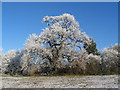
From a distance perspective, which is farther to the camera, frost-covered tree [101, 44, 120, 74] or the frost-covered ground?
frost-covered tree [101, 44, 120, 74]

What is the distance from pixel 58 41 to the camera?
1396 cm

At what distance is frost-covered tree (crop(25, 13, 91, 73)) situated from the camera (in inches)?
546

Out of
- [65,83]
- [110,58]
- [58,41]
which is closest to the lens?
[65,83]

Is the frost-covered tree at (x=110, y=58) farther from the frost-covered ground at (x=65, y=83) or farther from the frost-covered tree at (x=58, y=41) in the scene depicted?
the frost-covered ground at (x=65, y=83)

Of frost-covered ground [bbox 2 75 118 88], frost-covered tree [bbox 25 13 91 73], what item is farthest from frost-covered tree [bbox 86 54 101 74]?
frost-covered ground [bbox 2 75 118 88]

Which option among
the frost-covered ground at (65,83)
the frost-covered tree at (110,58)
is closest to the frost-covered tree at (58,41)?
the frost-covered tree at (110,58)

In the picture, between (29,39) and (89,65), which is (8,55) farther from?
(89,65)

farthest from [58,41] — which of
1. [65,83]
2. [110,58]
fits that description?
[65,83]

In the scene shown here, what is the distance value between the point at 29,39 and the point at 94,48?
18.4 ft

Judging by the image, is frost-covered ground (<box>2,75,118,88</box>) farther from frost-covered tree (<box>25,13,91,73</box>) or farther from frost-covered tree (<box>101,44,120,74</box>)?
frost-covered tree (<box>101,44,120,74</box>)

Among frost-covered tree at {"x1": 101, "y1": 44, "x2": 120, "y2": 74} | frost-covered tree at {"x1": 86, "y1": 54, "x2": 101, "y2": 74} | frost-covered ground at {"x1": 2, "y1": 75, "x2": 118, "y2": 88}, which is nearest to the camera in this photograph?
frost-covered ground at {"x1": 2, "y1": 75, "x2": 118, "y2": 88}

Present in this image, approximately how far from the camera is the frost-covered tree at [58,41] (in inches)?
546

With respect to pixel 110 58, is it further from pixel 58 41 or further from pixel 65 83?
pixel 65 83

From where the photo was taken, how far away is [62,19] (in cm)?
1470
